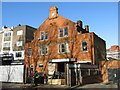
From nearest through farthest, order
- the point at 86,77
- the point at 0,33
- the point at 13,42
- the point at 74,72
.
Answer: the point at 74,72, the point at 86,77, the point at 13,42, the point at 0,33

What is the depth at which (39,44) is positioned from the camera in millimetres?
32625

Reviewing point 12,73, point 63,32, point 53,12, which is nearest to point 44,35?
point 63,32

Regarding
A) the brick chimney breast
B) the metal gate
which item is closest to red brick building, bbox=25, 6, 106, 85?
the brick chimney breast

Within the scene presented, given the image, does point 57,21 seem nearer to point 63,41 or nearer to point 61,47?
point 63,41

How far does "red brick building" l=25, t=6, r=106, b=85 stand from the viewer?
84.7 ft

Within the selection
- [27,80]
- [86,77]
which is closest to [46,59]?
[27,80]

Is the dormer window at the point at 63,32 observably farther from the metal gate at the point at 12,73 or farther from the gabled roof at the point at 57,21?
the metal gate at the point at 12,73

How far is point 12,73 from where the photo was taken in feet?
68.0

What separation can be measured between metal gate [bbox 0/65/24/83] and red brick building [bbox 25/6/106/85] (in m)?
4.56

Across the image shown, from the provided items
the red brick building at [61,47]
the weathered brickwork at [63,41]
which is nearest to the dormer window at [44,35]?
the red brick building at [61,47]

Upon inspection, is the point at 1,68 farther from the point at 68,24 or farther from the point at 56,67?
the point at 68,24

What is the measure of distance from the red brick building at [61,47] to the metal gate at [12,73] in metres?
4.56

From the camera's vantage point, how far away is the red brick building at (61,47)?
25.8 metres

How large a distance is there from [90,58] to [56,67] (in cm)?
696
